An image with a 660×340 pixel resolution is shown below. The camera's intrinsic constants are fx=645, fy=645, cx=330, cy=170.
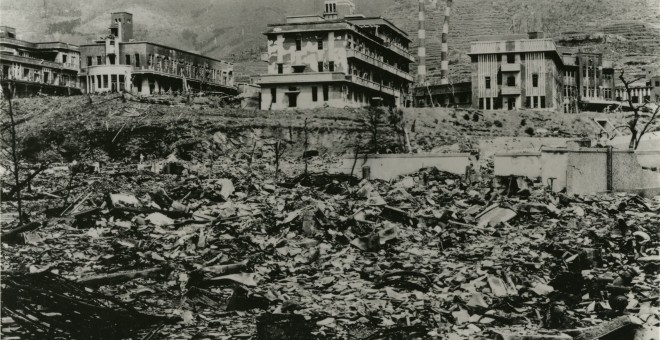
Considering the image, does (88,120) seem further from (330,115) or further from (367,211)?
(367,211)

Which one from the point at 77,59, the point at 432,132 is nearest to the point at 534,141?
the point at 432,132

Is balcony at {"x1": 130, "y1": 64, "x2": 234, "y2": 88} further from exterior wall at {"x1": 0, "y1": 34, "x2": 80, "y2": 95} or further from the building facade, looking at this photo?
the building facade

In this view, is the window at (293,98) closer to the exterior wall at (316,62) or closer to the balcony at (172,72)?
the exterior wall at (316,62)

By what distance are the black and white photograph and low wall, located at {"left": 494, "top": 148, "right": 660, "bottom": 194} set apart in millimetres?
83

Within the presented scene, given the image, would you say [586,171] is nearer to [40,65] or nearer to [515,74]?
[515,74]

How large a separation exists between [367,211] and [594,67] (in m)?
62.6

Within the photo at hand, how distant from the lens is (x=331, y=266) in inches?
598

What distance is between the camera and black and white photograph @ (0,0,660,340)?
1121cm

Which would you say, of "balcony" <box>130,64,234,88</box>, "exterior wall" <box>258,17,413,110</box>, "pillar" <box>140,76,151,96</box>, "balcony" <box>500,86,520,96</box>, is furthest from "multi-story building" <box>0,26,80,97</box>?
"balcony" <box>500,86,520,96</box>

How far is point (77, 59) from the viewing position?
6606cm

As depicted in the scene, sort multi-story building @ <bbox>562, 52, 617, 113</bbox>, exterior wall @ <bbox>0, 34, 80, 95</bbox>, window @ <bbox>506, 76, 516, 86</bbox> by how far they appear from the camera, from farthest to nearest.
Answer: multi-story building @ <bbox>562, 52, 617, 113</bbox>
exterior wall @ <bbox>0, 34, 80, 95</bbox>
window @ <bbox>506, 76, 516, 86</bbox>

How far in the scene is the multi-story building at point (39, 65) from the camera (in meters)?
57.3

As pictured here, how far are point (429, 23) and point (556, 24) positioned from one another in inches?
911

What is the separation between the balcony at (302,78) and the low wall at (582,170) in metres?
25.7
